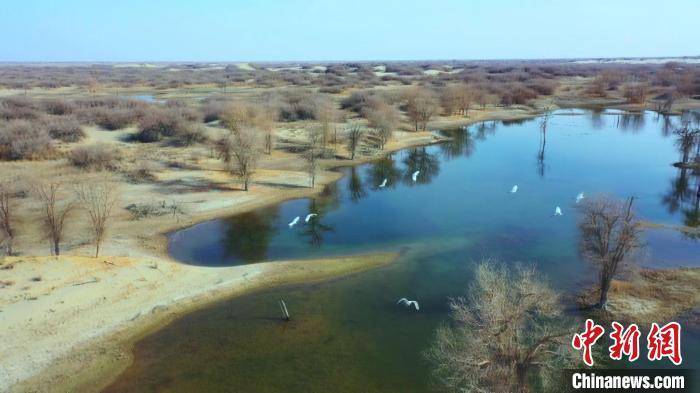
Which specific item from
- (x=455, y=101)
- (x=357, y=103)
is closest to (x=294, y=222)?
(x=357, y=103)

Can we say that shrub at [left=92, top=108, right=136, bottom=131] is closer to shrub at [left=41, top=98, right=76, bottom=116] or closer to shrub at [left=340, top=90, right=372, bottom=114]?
shrub at [left=41, top=98, right=76, bottom=116]

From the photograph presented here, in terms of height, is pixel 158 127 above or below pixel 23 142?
above

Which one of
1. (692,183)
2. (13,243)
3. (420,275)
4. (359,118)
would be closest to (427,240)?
(420,275)

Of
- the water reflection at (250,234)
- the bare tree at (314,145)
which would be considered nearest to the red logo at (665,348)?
the water reflection at (250,234)

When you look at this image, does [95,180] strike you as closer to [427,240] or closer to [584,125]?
[427,240]

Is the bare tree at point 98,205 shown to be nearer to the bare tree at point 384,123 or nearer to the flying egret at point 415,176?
the flying egret at point 415,176

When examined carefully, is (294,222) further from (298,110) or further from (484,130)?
(484,130)
